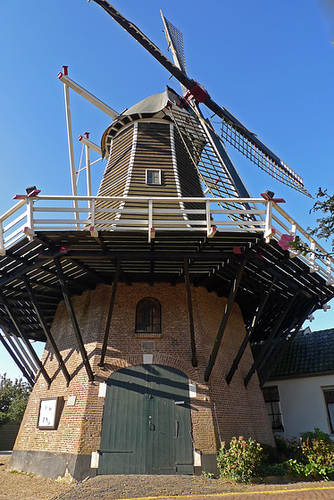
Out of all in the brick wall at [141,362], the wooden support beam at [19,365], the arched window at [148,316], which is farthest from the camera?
the wooden support beam at [19,365]

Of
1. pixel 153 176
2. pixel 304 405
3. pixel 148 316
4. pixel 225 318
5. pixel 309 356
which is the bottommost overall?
pixel 304 405

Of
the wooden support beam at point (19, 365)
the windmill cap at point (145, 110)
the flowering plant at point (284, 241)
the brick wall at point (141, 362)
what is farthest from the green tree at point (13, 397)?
the flowering plant at point (284, 241)

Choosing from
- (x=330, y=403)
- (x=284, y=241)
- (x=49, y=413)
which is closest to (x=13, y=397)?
(x=49, y=413)

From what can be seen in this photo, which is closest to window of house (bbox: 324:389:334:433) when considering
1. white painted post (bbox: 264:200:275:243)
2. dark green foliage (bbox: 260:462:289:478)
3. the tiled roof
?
the tiled roof

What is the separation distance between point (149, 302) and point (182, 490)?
4632mm

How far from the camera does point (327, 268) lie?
10.2m

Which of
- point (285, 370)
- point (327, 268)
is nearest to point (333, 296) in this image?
point (327, 268)

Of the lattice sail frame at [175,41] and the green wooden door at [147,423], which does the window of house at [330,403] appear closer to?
the green wooden door at [147,423]

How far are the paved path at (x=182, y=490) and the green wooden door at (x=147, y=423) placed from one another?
19.6 inches

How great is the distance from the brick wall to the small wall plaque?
0.50ft

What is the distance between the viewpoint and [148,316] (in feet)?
32.4

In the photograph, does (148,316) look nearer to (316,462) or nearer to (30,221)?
(30,221)

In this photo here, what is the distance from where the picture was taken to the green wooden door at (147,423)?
797cm

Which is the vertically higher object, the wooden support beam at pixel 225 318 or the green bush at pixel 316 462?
the wooden support beam at pixel 225 318
